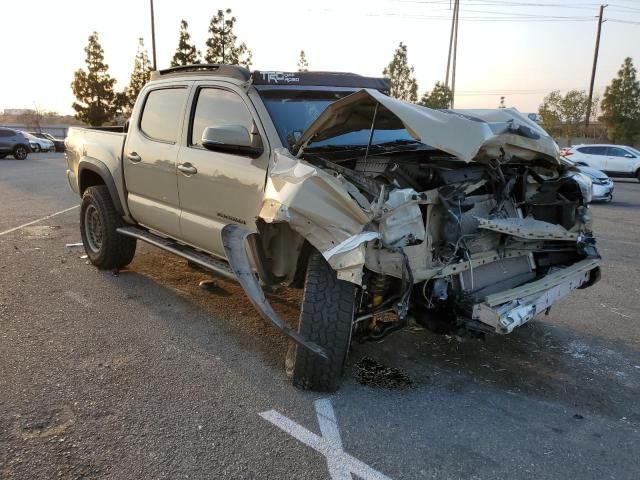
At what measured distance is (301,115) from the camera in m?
4.30

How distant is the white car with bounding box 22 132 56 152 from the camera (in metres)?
38.3

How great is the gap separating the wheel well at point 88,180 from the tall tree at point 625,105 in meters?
Result: 45.7

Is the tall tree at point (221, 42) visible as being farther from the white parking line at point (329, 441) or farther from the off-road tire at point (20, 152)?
the white parking line at point (329, 441)

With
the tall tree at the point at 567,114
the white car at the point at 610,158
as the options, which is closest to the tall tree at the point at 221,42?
the white car at the point at 610,158

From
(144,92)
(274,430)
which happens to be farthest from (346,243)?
(144,92)

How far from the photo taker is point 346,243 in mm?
3113

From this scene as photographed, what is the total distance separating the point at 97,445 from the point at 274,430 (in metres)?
0.94

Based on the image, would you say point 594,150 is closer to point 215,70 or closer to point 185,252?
point 215,70

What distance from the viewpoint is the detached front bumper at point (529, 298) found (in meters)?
3.29

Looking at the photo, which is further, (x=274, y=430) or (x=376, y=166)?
(x=376, y=166)

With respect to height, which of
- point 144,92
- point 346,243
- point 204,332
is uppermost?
point 144,92

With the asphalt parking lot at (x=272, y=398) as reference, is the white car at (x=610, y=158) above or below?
above

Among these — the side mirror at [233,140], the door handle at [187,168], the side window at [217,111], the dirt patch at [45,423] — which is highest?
the side window at [217,111]

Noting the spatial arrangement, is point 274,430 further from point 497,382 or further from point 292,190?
point 497,382
